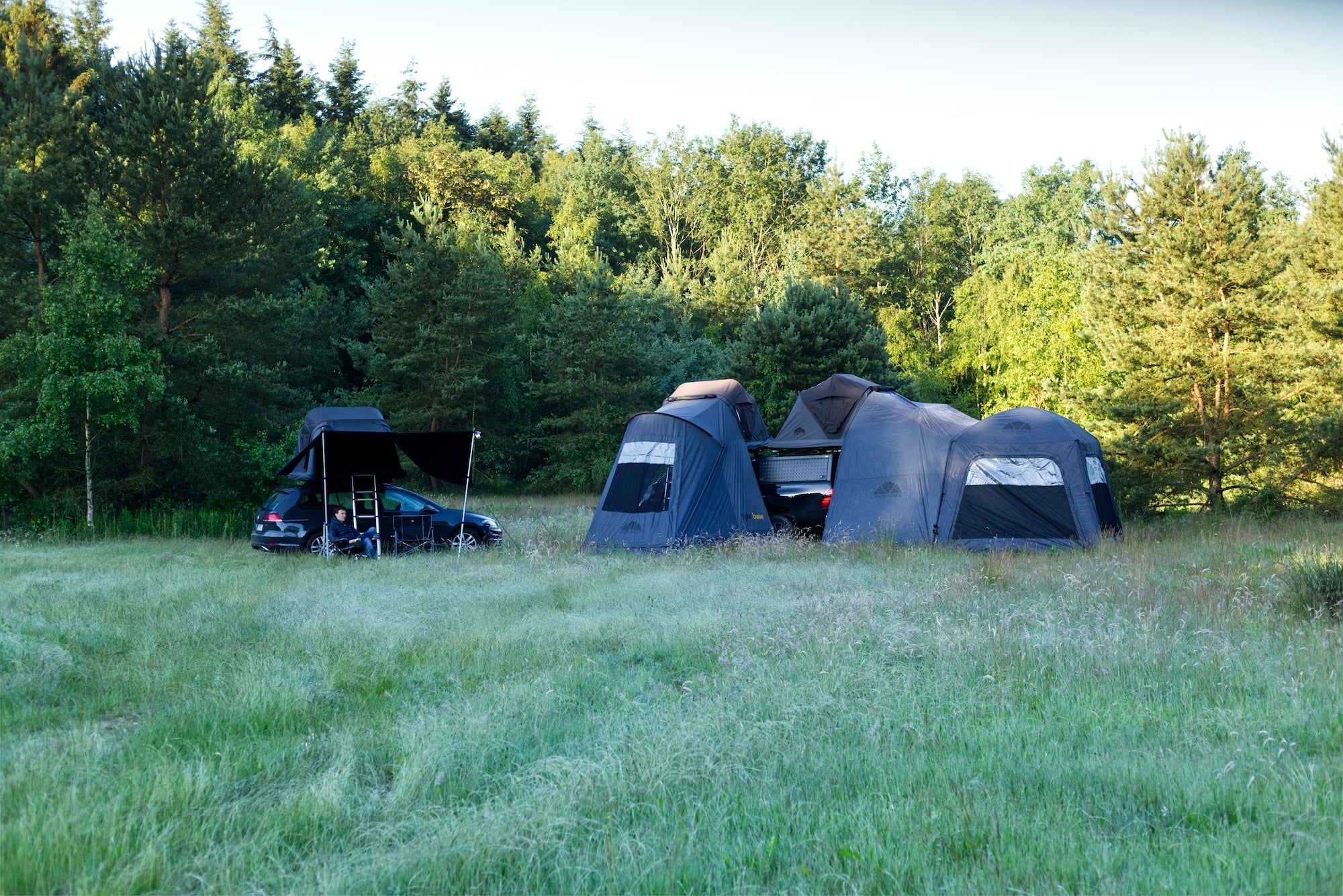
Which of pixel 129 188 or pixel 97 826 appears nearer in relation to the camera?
pixel 97 826

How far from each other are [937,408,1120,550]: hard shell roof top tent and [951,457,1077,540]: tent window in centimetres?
1

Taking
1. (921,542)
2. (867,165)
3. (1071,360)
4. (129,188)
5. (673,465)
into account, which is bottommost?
(921,542)

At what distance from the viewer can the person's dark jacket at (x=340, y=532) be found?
14.5 meters

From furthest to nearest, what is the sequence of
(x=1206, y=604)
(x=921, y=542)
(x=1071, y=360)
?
(x=1071, y=360) < (x=921, y=542) < (x=1206, y=604)

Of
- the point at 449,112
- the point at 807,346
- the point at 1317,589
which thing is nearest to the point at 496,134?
the point at 449,112

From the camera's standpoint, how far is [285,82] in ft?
159

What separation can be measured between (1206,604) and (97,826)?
8.36 metres

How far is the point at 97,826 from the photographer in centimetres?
370

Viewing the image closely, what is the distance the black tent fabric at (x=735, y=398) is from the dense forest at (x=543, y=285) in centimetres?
730

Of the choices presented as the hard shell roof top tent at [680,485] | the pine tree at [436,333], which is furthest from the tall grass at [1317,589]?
the pine tree at [436,333]

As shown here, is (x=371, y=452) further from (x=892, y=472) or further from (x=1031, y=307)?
(x=1031, y=307)

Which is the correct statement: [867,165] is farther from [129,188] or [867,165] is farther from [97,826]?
[97,826]

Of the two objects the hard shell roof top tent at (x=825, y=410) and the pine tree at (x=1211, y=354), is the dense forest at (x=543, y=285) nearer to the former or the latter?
the pine tree at (x=1211, y=354)

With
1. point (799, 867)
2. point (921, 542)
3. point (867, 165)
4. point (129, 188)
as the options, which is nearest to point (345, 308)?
point (129, 188)
